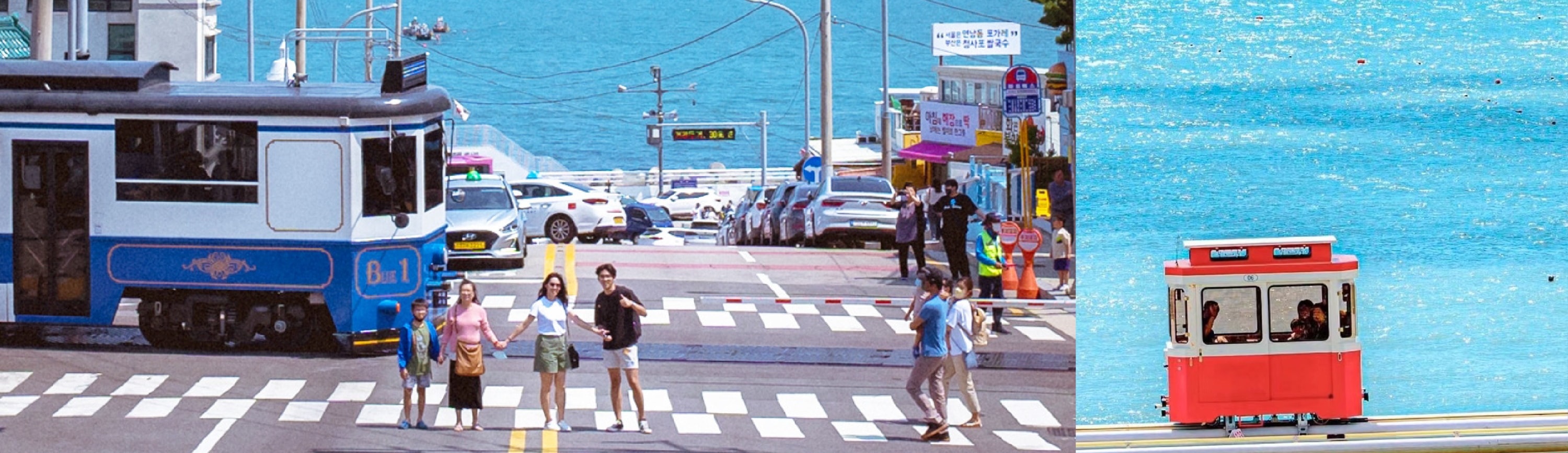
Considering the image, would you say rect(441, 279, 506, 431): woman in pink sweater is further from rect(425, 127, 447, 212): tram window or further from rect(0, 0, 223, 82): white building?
rect(0, 0, 223, 82): white building

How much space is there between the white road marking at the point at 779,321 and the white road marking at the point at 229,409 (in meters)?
1.28

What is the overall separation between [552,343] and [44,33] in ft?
4.61

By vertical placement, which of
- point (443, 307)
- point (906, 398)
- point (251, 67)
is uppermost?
point (251, 67)

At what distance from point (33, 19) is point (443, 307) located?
3.86ft

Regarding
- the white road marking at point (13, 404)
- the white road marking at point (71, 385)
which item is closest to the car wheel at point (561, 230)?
the white road marking at point (71, 385)

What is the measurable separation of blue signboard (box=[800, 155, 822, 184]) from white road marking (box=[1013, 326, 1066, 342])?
0.64 meters

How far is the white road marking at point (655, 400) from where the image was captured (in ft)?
12.3

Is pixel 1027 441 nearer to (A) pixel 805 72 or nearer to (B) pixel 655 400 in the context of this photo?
(B) pixel 655 400

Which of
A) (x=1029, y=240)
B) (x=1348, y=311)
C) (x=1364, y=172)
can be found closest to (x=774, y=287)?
(x=1029, y=240)

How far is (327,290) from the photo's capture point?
3549 millimetres

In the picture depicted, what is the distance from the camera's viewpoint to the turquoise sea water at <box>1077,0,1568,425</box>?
5027 mm

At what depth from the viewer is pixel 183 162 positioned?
140 inches

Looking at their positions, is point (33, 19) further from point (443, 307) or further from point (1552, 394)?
point (1552, 394)

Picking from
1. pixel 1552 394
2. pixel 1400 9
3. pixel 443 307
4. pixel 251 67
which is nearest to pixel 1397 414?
pixel 1552 394
